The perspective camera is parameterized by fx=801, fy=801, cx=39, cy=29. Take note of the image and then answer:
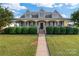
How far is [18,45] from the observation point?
15.2 meters

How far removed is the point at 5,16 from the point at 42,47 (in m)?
0.92

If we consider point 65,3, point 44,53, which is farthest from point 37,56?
point 65,3

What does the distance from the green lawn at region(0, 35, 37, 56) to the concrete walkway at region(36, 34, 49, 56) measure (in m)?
0.08

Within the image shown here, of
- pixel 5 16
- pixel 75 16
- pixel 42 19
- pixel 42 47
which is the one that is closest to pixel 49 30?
pixel 42 19

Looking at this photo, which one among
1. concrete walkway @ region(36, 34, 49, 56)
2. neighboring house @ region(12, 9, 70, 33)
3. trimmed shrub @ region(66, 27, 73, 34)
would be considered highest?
neighboring house @ region(12, 9, 70, 33)

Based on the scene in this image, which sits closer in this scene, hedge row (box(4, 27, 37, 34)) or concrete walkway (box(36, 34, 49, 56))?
concrete walkway (box(36, 34, 49, 56))

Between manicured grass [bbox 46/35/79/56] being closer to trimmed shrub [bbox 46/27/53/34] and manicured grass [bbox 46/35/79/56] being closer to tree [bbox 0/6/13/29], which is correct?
trimmed shrub [bbox 46/27/53/34]

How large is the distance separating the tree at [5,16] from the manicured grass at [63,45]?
0.82 m

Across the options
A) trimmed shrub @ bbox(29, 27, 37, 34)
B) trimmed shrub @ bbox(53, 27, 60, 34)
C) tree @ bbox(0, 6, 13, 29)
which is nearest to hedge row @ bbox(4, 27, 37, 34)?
trimmed shrub @ bbox(29, 27, 37, 34)

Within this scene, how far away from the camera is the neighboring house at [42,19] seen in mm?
15219

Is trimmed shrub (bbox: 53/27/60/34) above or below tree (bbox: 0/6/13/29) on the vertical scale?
below

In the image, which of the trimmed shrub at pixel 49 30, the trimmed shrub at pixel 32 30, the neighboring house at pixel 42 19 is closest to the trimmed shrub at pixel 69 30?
the neighboring house at pixel 42 19

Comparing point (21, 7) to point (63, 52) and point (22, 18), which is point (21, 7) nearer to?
point (22, 18)

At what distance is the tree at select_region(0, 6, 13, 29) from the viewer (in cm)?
1523
